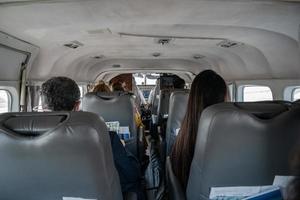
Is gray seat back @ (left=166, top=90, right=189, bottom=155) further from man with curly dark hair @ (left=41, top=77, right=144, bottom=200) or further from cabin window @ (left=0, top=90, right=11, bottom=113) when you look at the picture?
cabin window @ (left=0, top=90, right=11, bottom=113)

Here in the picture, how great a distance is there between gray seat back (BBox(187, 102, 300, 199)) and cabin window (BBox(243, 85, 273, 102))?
3.17 m

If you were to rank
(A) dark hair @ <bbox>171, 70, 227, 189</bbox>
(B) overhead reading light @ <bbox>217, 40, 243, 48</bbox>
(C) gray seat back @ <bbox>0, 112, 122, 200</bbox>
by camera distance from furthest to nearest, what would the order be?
(B) overhead reading light @ <bbox>217, 40, 243, 48</bbox> → (A) dark hair @ <bbox>171, 70, 227, 189</bbox> → (C) gray seat back @ <bbox>0, 112, 122, 200</bbox>

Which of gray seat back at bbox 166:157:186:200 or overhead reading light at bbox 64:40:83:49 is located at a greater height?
overhead reading light at bbox 64:40:83:49

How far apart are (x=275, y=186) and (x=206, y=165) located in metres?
0.34

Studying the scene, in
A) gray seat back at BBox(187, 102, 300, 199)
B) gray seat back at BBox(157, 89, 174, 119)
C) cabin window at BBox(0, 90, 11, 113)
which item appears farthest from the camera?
gray seat back at BBox(157, 89, 174, 119)

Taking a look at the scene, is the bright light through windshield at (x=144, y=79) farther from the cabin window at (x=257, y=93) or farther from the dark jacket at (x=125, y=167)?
the dark jacket at (x=125, y=167)

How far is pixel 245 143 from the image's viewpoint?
1.40 meters

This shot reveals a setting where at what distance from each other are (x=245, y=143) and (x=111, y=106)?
205cm

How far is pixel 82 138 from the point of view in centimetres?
125

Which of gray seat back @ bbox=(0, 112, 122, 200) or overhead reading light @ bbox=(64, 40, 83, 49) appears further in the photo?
overhead reading light @ bbox=(64, 40, 83, 49)

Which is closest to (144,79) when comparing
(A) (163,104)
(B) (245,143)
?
(A) (163,104)

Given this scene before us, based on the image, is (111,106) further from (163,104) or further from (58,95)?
(163,104)

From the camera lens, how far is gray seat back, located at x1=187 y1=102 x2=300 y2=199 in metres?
1.38

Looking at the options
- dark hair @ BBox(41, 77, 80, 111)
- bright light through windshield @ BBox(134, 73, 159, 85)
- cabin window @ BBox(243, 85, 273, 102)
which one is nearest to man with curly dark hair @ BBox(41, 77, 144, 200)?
dark hair @ BBox(41, 77, 80, 111)
